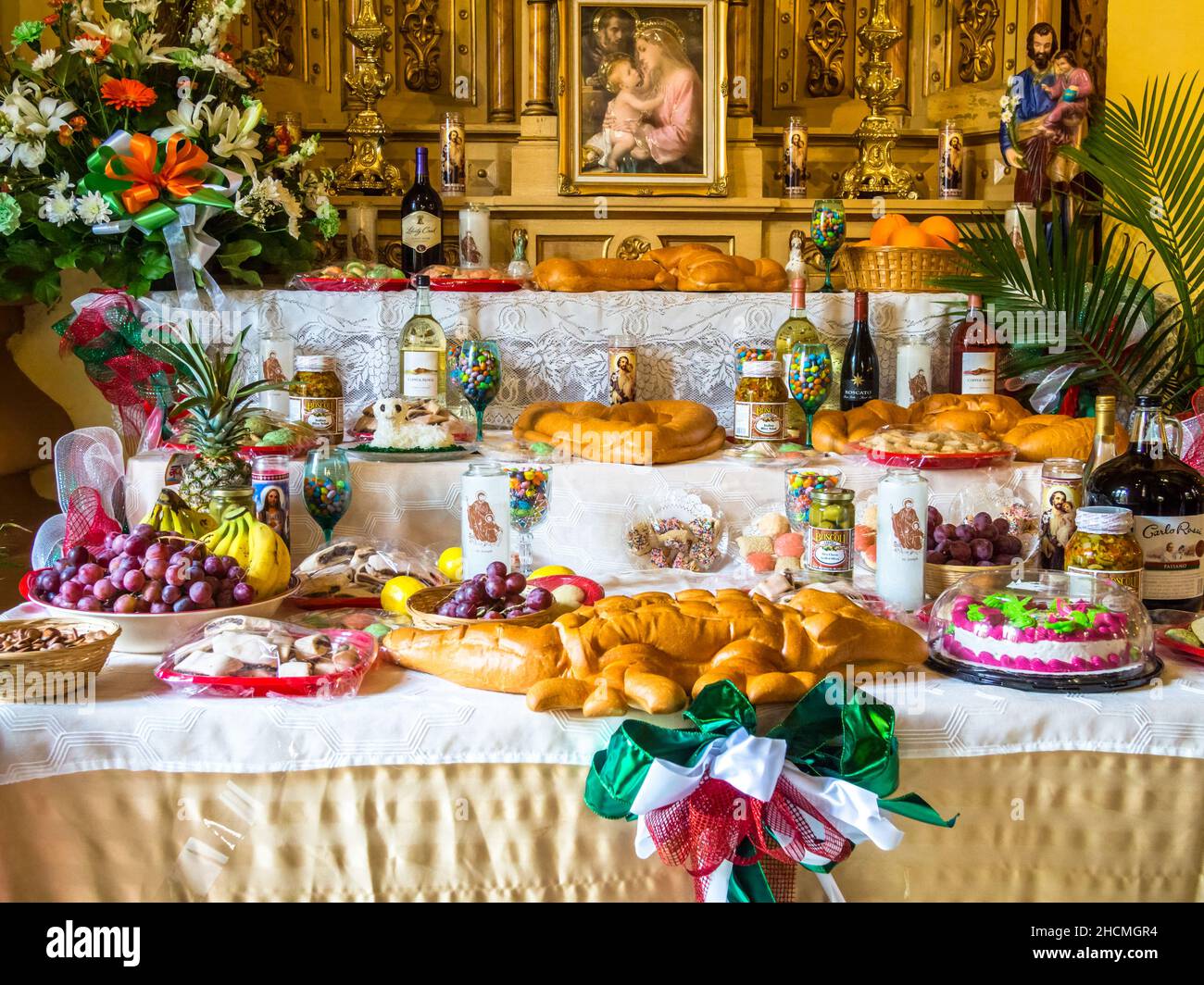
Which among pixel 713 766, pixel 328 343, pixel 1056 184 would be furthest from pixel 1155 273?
pixel 713 766

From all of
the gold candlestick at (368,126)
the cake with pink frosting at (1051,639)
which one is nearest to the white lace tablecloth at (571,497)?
the cake with pink frosting at (1051,639)

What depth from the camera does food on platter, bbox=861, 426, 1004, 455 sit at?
2529 mm

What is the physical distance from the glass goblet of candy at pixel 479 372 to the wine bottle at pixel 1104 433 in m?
1.34

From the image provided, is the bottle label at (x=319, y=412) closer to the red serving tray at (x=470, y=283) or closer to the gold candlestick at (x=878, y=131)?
the red serving tray at (x=470, y=283)

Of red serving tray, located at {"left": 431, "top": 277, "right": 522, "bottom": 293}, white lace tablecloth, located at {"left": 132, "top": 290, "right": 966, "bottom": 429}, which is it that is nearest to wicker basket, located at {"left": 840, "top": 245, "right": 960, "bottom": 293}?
white lace tablecloth, located at {"left": 132, "top": 290, "right": 966, "bottom": 429}

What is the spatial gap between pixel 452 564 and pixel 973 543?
2.88 ft

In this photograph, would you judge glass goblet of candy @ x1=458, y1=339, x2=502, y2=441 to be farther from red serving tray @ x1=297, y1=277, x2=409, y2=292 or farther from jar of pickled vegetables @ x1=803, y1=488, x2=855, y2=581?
jar of pickled vegetables @ x1=803, y1=488, x2=855, y2=581

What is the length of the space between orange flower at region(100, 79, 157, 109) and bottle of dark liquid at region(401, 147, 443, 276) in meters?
0.86

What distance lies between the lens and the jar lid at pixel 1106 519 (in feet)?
5.74

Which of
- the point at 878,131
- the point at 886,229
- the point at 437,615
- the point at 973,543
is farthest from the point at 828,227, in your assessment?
the point at 437,615

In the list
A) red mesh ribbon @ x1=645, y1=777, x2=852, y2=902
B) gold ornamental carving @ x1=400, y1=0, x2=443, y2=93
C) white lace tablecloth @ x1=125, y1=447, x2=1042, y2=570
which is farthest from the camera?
gold ornamental carving @ x1=400, y1=0, x2=443, y2=93

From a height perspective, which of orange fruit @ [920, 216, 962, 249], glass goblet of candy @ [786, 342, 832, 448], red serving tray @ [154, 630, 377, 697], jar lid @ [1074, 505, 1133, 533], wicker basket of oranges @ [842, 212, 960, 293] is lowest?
red serving tray @ [154, 630, 377, 697]

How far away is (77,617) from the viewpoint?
1.68m
